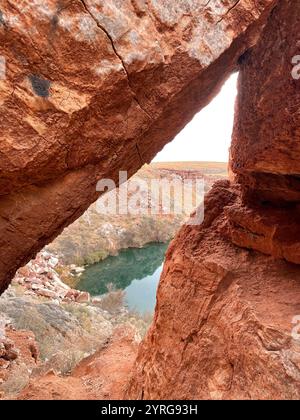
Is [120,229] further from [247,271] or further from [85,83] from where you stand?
[85,83]

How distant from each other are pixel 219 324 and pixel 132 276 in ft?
49.4

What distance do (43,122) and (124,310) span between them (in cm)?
1219

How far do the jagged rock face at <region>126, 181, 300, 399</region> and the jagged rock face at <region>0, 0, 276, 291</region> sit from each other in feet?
6.21

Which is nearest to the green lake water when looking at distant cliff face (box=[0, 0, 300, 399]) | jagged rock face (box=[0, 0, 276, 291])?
distant cliff face (box=[0, 0, 300, 399])

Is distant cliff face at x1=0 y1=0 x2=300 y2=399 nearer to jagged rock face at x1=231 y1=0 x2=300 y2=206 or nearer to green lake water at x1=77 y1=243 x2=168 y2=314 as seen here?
jagged rock face at x1=231 y1=0 x2=300 y2=206

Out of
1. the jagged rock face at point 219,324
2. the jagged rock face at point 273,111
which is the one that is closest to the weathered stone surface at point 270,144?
the jagged rock face at point 273,111

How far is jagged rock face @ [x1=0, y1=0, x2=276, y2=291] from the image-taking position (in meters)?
2.46

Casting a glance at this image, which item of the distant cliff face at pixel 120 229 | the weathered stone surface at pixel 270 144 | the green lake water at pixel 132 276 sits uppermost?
the weathered stone surface at pixel 270 144

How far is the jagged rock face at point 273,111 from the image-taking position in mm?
3400

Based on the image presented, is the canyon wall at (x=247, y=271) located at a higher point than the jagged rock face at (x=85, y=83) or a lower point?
lower

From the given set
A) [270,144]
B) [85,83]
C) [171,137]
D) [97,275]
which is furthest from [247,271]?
[97,275]

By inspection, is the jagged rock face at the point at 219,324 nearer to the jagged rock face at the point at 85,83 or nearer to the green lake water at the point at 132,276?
the jagged rock face at the point at 85,83

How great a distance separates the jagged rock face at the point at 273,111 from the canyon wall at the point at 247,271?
0.04ft
